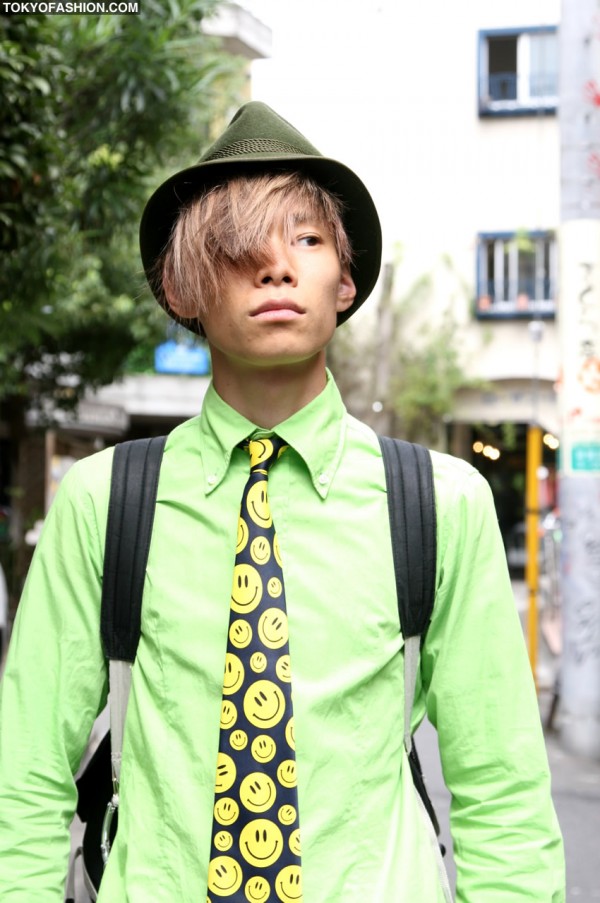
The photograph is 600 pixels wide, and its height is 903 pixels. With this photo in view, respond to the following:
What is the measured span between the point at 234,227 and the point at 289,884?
90cm

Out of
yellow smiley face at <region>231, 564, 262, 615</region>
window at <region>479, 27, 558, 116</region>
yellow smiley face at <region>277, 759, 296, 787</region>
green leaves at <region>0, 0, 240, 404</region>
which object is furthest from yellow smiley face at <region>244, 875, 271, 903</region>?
window at <region>479, 27, 558, 116</region>

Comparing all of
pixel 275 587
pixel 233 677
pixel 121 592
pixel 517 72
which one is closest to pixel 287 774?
pixel 233 677

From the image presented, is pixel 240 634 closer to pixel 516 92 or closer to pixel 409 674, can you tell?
pixel 409 674

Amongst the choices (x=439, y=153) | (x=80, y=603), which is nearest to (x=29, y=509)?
(x=439, y=153)

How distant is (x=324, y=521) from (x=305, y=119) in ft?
71.2

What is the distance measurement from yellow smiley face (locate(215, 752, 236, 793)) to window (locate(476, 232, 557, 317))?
20649 mm

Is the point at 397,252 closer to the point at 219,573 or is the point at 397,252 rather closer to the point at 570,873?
the point at 570,873

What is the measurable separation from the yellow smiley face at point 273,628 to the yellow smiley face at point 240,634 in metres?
0.02

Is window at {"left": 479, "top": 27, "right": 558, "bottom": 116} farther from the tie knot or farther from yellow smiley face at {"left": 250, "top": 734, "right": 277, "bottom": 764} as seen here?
yellow smiley face at {"left": 250, "top": 734, "right": 277, "bottom": 764}

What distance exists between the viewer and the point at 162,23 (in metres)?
8.12

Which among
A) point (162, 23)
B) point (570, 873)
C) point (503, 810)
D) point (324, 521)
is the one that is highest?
point (162, 23)

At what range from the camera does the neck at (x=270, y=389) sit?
1843 mm

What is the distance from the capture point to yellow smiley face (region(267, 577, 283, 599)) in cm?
171

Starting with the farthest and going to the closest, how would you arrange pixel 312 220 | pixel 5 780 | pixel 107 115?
pixel 107 115
pixel 312 220
pixel 5 780
